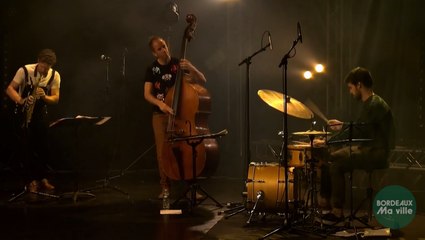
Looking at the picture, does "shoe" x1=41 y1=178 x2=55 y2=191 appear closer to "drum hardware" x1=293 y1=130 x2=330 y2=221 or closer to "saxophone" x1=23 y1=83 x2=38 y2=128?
"saxophone" x1=23 y1=83 x2=38 y2=128

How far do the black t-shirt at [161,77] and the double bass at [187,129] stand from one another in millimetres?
382

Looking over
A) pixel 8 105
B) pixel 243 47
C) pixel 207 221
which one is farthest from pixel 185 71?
pixel 8 105

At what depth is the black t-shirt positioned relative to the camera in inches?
219

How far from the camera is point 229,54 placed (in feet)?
26.9

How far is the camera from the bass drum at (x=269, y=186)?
4.77 meters

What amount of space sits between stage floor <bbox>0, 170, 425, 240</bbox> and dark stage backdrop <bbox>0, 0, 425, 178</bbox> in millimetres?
1824

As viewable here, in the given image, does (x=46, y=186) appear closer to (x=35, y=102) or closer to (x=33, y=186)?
(x=33, y=186)

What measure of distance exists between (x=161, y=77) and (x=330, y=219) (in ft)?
7.61

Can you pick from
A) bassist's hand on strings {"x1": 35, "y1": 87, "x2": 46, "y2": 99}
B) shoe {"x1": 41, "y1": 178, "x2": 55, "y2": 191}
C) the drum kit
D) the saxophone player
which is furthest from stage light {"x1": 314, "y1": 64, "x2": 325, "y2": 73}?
shoe {"x1": 41, "y1": 178, "x2": 55, "y2": 191}

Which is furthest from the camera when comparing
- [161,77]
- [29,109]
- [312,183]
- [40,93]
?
[29,109]

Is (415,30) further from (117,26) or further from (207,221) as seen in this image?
(117,26)

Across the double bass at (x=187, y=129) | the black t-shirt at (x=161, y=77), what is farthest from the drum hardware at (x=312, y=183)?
the black t-shirt at (x=161, y=77)

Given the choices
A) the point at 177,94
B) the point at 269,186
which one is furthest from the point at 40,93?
the point at 269,186

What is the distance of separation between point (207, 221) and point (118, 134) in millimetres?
4283
